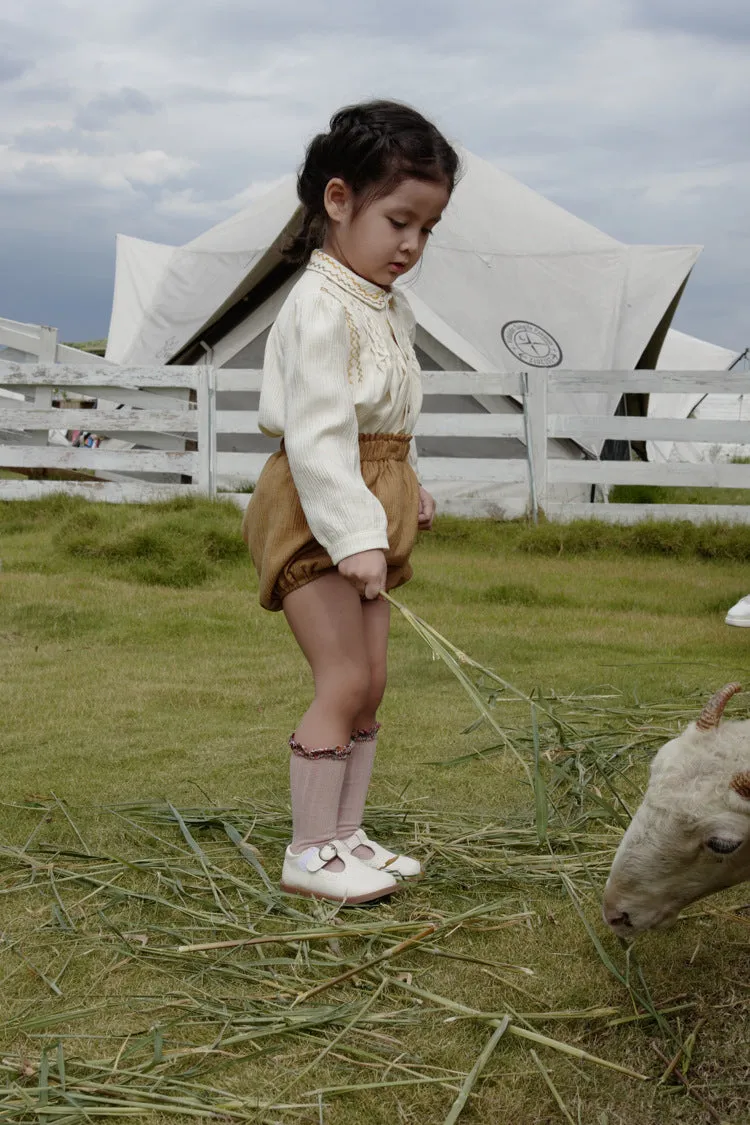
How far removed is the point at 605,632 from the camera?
6.23 m

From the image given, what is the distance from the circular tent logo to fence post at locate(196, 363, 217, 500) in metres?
2.95

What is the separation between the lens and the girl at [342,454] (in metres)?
2.69

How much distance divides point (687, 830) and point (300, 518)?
3.66ft

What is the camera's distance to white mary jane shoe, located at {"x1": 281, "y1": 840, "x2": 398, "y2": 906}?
2.77 m

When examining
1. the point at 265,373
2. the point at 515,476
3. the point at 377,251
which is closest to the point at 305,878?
the point at 265,373

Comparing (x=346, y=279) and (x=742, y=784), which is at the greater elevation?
(x=346, y=279)

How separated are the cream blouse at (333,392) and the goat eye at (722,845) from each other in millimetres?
924

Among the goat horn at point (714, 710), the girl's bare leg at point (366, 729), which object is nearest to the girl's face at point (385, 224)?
the girl's bare leg at point (366, 729)

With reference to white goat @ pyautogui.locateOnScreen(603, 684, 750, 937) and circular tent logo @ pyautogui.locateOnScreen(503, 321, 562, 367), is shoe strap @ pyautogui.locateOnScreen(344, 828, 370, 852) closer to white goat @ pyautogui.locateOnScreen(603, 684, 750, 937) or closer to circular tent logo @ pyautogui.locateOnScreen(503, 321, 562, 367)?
white goat @ pyautogui.locateOnScreen(603, 684, 750, 937)

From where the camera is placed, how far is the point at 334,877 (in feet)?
9.13

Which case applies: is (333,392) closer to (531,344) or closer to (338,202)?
(338,202)

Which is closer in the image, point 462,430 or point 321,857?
point 321,857

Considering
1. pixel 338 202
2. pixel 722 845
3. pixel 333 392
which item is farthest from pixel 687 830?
pixel 338 202

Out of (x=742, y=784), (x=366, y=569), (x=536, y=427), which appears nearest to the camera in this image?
(x=742, y=784)
